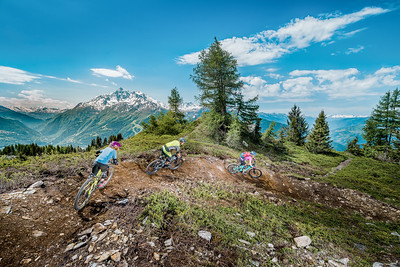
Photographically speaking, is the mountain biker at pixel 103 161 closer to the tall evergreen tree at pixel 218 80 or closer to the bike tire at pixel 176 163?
the bike tire at pixel 176 163

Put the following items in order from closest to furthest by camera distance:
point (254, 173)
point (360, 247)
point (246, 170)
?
point (360, 247) < point (246, 170) < point (254, 173)

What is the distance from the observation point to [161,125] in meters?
27.5

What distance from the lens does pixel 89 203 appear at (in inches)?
238

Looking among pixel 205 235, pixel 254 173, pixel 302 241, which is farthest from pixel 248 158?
pixel 205 235

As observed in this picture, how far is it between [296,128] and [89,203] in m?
53.7

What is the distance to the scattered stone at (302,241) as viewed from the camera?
199 inches

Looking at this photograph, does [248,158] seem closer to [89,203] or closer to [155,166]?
[155,166]

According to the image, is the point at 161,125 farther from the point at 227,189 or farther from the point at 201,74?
the point at 227,189

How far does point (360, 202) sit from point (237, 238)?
36.3 feet

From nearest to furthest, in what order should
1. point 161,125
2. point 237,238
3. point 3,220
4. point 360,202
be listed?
point 3,220
point 237,238
point 360,202
point 161,125

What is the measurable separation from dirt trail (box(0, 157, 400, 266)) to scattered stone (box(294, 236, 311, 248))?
365cm

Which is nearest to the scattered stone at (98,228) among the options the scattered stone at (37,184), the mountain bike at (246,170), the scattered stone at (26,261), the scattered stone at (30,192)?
the scattered stone at (26,261)

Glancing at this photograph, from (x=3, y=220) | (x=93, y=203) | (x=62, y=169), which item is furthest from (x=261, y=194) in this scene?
(x=62, y=169)

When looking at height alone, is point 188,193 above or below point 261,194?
above
